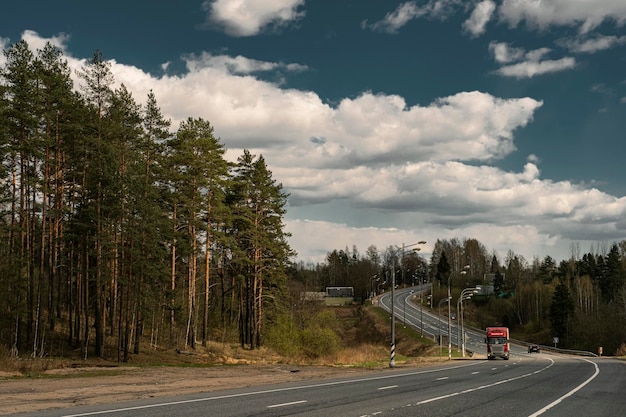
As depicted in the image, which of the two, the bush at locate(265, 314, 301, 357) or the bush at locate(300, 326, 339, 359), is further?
the bush at locate(300, 326, 339, 359)

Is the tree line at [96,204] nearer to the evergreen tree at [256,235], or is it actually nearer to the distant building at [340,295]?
the evergreen tree at [256,235]

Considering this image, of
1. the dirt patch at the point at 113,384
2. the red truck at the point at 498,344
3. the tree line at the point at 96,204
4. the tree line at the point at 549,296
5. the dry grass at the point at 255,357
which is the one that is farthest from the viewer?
A: the tree line at the point at 549,296

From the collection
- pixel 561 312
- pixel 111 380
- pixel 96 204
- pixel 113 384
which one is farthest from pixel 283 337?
pixel 561 312

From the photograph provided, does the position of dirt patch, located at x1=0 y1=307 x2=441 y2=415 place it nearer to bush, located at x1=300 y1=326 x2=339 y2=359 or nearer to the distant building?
bush, located at x1=300 y1=326 x2=339 y2=359

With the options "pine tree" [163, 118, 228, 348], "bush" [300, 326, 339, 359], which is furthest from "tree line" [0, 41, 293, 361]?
"bush" [300, 326, 339, 359]

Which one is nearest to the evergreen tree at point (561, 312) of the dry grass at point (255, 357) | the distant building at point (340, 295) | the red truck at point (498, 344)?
the dry grass at point (255, 357)

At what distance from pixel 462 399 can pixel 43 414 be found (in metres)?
12.2

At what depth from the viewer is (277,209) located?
57.0 m

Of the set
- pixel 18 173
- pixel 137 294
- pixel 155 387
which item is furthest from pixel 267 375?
pixel 18 173

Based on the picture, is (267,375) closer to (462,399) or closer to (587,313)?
(462,399)

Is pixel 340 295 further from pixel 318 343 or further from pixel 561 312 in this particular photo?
pixel 318 343

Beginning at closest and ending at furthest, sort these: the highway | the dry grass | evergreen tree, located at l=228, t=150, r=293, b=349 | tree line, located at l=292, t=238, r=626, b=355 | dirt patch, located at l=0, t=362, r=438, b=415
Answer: the highway, dirt patch, located at l=0, t=362, r=438, b=415, the dry grass, evergreen tree, located at l=228, t=150, r=293, b=349, tree line, located at l=292, t=238, r=626, b=355

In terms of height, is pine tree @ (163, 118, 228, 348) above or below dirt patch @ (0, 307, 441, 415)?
above

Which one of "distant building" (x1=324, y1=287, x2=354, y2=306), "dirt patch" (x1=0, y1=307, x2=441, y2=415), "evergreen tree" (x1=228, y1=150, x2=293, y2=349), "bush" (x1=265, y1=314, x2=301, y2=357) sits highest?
"evergreen tree" (x1=228, y1=150, x2=293, y2=349)
